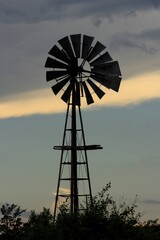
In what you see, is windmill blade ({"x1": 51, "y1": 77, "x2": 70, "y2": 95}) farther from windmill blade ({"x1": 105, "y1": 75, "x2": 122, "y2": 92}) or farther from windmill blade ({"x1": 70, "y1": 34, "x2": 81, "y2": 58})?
windmill blade ({"x1": 105, "y1": 75, "x2": 122, "y2": 92})

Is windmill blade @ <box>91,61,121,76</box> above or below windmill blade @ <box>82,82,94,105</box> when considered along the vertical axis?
above

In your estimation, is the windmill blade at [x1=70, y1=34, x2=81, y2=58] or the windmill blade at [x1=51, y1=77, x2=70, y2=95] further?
the windmill blade at [x1=51, y1=77, x2=70, y2=95]

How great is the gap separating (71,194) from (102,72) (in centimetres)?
1115

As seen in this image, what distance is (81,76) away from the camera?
59.0 meters

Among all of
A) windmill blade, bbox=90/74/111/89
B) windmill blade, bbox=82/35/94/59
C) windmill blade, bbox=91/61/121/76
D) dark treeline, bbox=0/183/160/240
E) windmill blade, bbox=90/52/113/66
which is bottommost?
dark treeline, bbox=0/183/160/240

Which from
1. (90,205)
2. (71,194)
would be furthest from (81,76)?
(90,205)

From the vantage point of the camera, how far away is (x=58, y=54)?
192 ft

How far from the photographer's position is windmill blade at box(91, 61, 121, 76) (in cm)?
5802

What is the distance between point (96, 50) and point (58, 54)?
3.43 metres

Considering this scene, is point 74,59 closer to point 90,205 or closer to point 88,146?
point 88,146

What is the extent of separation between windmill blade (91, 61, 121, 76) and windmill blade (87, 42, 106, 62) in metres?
0.98

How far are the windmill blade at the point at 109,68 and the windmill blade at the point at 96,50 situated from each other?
979 mm

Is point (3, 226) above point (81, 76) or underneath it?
above

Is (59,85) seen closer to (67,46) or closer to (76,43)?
(67,46)
